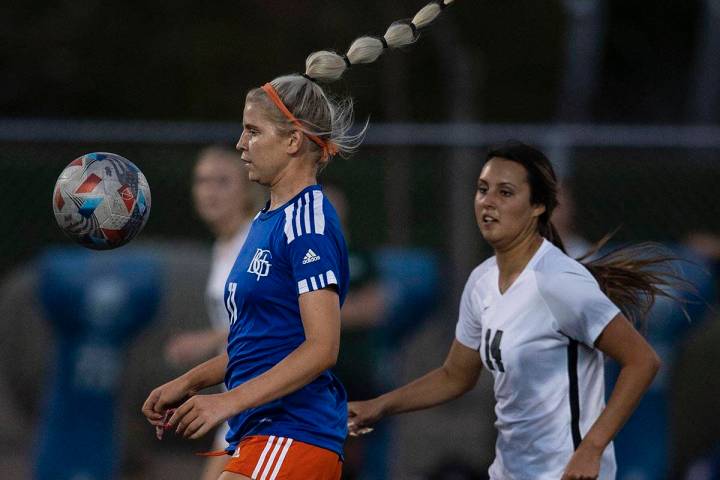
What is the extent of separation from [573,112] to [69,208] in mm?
5513

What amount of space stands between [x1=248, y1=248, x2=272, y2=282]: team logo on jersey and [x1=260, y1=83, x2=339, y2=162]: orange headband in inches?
15.9

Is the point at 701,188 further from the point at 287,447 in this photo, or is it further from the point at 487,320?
the point at 287,447

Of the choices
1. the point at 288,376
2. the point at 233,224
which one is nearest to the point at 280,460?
the point at 288,376

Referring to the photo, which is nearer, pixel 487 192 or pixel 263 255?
pixel 263 255

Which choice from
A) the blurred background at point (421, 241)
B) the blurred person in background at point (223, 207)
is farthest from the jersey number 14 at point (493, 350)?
the blurred background at point (421, 241)

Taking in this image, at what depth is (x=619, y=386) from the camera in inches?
161

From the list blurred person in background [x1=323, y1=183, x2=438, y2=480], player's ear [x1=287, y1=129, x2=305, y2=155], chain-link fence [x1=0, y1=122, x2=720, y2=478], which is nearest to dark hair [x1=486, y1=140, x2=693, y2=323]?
player's ear [x1=287, y1=129, x2=305, y2=155]

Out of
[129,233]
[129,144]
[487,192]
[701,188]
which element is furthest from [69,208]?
[701,188]

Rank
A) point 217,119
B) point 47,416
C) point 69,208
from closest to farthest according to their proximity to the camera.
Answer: point 69,208 → point 47,416 → point 217,119

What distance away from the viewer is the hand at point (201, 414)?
11.4ft

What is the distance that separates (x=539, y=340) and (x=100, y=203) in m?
1.54

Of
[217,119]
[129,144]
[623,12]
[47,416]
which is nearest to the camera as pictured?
[47,416]

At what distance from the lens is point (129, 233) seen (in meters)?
4.25

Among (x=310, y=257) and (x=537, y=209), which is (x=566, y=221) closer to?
(x=537, y=209)
